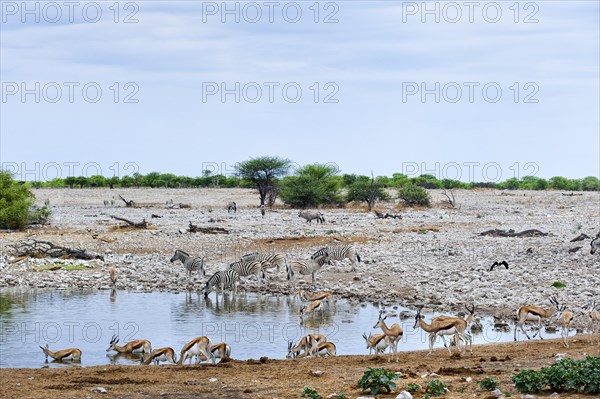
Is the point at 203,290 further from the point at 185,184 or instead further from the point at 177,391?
the point at 185,184

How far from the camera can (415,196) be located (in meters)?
53.6

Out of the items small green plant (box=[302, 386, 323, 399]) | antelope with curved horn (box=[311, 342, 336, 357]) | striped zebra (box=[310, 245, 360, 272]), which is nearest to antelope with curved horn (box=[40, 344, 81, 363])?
antelope with curved horn (box=[311, 342, 336, 357])

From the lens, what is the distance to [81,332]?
53.9 ft

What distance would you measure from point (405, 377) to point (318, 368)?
5.34 feet

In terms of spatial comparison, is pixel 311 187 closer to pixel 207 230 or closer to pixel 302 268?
pixel 207 230

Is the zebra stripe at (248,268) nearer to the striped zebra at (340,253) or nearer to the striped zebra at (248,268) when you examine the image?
the striped zebra at (248,268)

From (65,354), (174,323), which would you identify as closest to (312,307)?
(174,323)

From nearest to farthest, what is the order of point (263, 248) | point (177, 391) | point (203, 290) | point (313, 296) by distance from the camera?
point (177, 391) < point (313, 296) < point (203, 290) < point (263, 248)

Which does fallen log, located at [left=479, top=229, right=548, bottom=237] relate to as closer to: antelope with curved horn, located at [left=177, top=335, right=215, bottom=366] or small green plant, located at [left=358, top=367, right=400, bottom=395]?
antelope with curved horn, located at [left=177, top=335, right=215, bottom=366]

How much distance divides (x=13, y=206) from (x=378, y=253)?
619 inches

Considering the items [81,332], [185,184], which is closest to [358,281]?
[81,332]

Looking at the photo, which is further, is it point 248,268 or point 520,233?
point 520,233

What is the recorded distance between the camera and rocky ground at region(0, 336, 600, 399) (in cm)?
1004

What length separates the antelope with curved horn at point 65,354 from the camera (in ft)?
44.4
